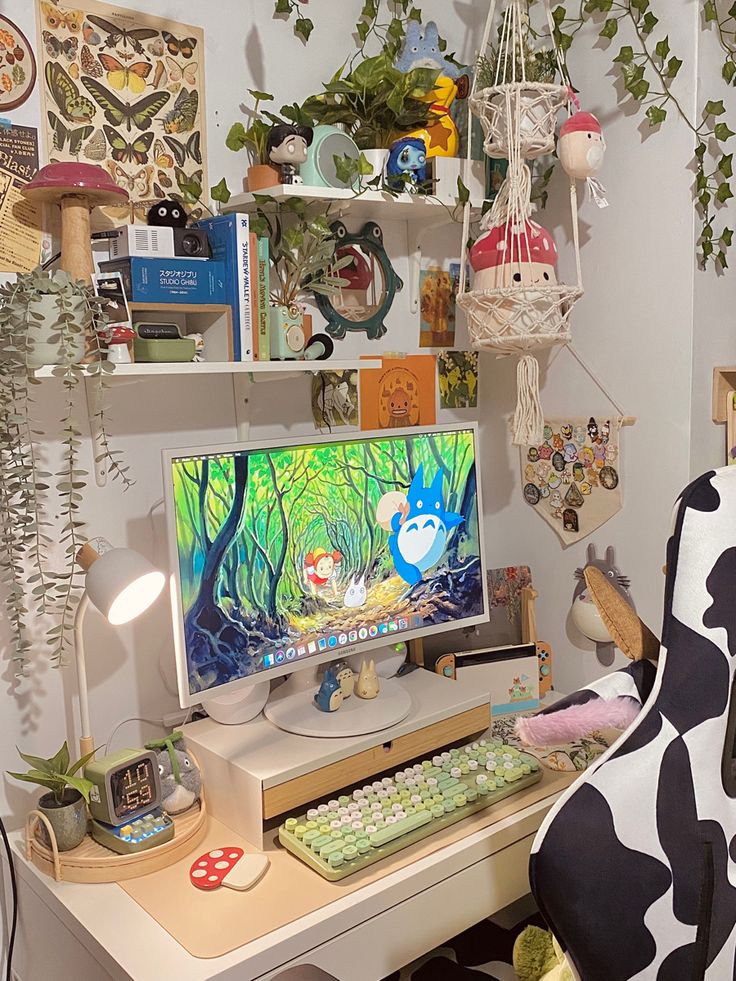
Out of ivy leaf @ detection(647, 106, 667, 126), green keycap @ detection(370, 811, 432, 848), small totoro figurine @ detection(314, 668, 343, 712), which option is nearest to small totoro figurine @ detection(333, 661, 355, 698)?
small totoro figurine @ detection(314, 668, 343, 712)

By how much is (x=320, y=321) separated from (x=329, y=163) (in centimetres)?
32

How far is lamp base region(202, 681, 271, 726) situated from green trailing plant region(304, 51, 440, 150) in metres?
1.06

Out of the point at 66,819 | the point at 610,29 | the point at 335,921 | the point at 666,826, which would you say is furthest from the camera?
the point at 610,29

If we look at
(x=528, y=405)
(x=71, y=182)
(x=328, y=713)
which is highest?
(x=71, y=182)

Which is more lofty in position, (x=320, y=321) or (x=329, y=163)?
(x=329, y=163)

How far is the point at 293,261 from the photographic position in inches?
66.5

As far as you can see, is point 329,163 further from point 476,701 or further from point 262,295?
point 476,701

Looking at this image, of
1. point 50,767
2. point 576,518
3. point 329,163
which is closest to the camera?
point 50,767

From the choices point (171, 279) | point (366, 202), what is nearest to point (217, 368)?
point (171, 279)

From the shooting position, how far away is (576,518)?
1.98 meters

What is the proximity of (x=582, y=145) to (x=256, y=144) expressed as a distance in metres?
0.60

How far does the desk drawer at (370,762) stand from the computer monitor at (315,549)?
0.55 ft

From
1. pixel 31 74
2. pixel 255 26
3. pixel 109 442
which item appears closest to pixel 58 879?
pixel 109 442

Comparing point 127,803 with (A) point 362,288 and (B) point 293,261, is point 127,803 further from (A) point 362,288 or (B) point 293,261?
(A) point 362,288
